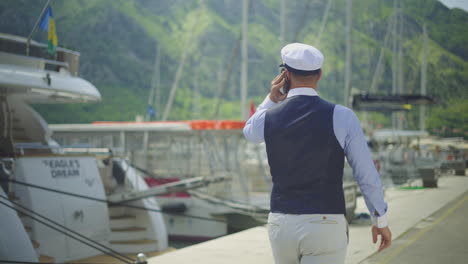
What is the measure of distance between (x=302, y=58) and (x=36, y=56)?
33.2ft

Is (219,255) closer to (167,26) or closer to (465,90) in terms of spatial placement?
(465,90)

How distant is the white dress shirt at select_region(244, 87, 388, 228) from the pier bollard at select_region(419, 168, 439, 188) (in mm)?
18548

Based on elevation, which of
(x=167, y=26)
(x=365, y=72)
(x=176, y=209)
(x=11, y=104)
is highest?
(x=167, y=26)

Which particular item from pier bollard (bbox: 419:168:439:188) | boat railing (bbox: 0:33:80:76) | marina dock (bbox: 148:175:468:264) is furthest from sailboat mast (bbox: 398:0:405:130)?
boat railing (bbox: 0:33:80:76)

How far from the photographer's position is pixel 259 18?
13450 cm

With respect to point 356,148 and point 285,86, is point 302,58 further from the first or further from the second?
point 356,148

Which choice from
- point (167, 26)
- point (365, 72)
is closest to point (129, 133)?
point (365, 72)

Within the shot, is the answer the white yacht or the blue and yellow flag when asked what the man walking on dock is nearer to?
the white yacht

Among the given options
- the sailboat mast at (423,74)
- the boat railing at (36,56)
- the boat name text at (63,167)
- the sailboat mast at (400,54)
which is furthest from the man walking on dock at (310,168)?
the sailboat mast at (400,54)

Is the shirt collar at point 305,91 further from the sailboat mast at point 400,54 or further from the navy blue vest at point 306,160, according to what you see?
the sailboat mast at point 400,54

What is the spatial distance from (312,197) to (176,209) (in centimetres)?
1656

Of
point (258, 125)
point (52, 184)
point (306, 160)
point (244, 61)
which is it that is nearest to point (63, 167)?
point (52, 184)

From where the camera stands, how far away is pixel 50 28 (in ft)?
40.7

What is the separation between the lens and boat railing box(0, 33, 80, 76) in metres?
11.4
